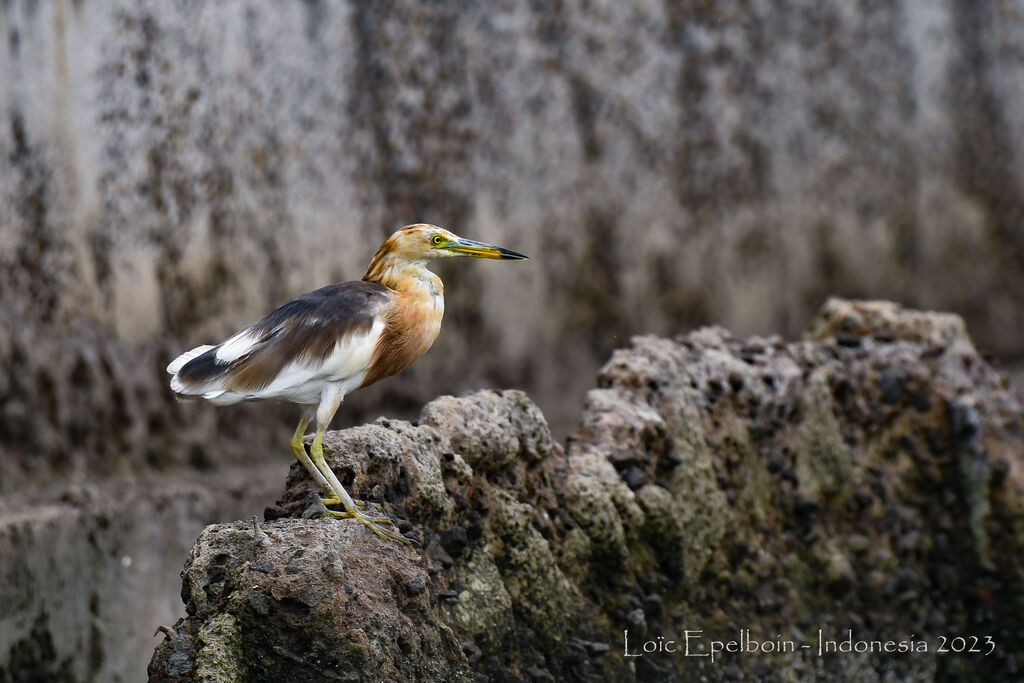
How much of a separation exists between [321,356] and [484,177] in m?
4.09

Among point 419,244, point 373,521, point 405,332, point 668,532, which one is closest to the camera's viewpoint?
point 373,521

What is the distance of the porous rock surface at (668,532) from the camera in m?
2.76

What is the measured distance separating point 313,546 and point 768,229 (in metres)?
5.58

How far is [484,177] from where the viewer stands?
7.11 m

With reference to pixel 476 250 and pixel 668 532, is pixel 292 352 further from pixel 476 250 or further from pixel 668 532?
pixel 668 532

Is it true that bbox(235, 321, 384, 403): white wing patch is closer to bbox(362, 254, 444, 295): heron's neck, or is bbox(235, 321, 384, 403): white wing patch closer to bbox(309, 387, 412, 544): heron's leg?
bbox(309, 387, 412, 544): heron's leg

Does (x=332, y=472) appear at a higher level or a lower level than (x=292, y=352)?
lower

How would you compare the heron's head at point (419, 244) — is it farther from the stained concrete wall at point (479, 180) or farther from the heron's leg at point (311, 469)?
the stained concrete wall at point (479, 180)

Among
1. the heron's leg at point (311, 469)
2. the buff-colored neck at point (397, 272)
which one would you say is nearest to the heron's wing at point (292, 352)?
the heron's leg at point (311, 469)

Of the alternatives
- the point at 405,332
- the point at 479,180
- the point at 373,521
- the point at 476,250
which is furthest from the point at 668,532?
the point at 479,180

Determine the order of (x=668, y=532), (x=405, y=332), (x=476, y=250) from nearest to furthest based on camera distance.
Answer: (x=405, y=332) < (x=476, y=250) < (x=668, y=532)

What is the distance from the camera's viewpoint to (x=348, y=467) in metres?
3.25

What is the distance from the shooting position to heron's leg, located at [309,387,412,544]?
3010 millimetres

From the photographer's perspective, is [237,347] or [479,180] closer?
[237,347]
